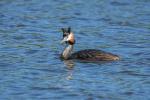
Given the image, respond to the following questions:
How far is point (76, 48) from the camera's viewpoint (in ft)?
83.5

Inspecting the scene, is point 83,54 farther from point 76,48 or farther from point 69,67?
point 76,48

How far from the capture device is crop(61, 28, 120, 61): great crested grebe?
22.9 meters

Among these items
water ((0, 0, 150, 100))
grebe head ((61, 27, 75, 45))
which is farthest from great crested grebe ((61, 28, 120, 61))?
water ((0, 0, 150, 100))

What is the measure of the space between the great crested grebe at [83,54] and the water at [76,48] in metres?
0.28

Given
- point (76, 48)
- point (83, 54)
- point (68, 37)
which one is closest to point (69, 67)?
point (83, 54)

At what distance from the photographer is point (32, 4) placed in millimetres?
33344

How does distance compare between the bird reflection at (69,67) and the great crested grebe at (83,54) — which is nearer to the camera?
the bird reflection at (69,67)

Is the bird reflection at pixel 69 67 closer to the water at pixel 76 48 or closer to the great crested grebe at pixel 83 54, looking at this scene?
the water at pixel 76 48

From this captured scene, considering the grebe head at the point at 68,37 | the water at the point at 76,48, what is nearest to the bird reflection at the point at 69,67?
the water at the point at 76,48

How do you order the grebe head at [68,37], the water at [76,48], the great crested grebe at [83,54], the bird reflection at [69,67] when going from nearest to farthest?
the water at [76,48] < the bird reflection at [69,67] < the great crested grebe at [83,54] < the grebe head at [68,37]

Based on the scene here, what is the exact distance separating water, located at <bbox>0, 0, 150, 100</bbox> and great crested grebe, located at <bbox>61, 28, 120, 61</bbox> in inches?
11.1

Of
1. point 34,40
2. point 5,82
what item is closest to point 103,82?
point 5,82

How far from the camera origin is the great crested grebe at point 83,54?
22.9 metres

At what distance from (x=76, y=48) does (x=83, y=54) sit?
7.33 ft
